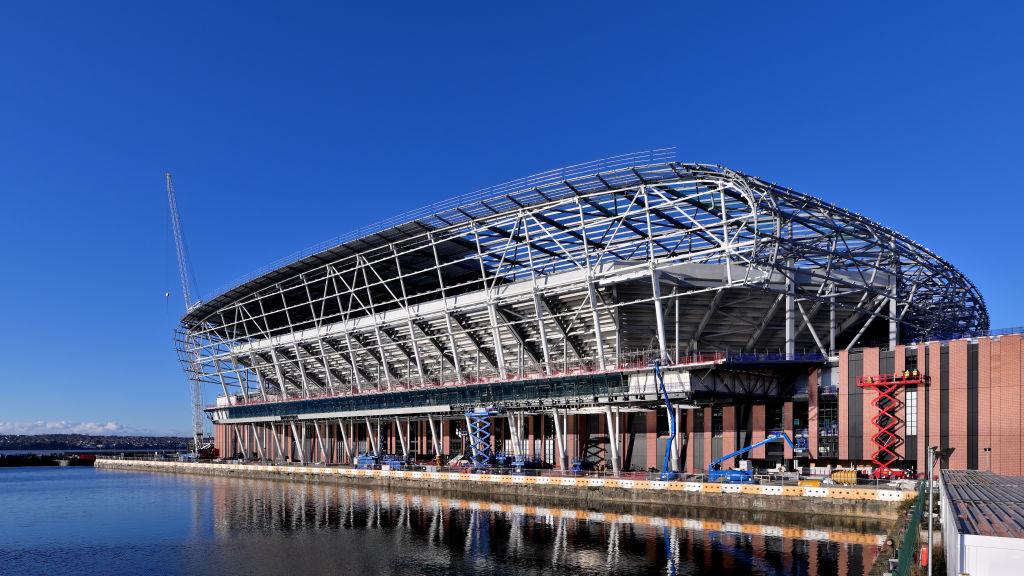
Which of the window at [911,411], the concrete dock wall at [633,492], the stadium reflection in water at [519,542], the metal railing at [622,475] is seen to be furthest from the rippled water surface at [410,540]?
the window at [911,411]

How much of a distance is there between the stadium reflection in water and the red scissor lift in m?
14.2

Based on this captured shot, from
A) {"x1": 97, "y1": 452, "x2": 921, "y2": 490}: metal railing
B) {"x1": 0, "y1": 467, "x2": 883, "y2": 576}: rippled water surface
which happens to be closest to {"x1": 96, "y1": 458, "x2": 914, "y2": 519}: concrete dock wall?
{"x1": 97, "y1": 452, "x2": 921, "y2": 490}: metal railing

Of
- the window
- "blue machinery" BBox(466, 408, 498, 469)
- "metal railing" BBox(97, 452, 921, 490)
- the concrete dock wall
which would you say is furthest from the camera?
"blue machinery" BBox(466, 408, 498, 469)

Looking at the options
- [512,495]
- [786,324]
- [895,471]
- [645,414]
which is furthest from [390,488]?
[895,471]

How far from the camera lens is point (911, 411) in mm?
58562

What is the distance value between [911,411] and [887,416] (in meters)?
1.67

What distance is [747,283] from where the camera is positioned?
61.2 meters

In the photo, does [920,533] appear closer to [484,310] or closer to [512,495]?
[512,495]

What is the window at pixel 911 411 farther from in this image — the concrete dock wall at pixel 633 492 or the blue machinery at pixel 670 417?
the blue machinery at pixel 670 417

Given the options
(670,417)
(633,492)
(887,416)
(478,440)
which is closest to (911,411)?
(887,416)

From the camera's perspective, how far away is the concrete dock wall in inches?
1925

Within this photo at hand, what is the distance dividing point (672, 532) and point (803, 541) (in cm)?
669

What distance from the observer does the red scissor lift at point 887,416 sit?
5856 cm

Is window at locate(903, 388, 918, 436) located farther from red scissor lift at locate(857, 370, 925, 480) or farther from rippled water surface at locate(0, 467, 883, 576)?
rippled water surface at locate(0, 467, 883, 576)
